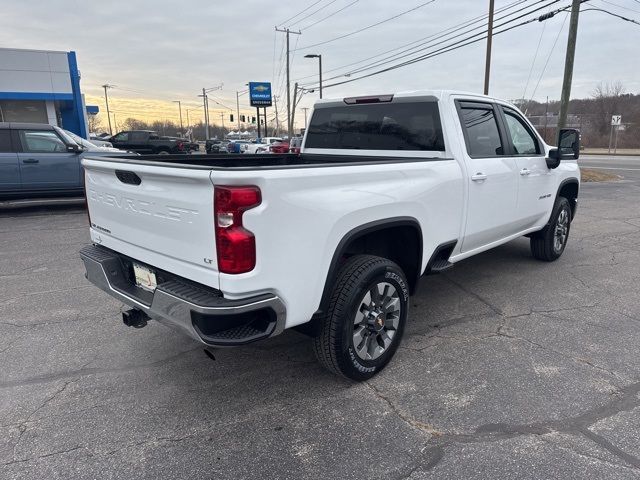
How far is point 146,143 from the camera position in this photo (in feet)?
90.0

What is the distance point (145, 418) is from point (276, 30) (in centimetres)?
4121

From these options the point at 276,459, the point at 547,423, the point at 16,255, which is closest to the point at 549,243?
the point at 547,423

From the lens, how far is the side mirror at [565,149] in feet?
17.5

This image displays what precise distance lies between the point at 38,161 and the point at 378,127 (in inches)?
325

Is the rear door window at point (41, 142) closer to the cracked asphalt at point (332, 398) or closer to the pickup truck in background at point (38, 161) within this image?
the pickup truck in background at point (38, 161)

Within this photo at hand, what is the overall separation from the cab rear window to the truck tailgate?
238cm

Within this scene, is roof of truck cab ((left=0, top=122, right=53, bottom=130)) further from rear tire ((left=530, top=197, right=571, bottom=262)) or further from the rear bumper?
rear tire ((left=530, top=197, right=571, bottom=262))

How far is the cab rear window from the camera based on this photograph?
161 inches

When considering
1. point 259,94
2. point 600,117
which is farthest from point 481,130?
point 600,117

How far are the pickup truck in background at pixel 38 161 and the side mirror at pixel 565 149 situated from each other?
805 cm

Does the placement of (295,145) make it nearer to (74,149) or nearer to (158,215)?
(74,149)

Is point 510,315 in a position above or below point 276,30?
below

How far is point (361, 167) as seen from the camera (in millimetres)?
3020

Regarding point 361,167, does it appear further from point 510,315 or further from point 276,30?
point 276,30
